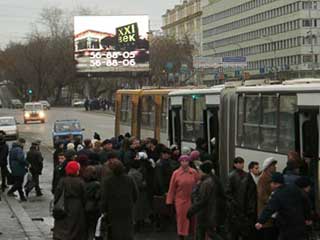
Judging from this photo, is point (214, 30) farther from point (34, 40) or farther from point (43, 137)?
point (43, 137)

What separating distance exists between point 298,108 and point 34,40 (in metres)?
124

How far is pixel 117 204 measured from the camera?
11344mm

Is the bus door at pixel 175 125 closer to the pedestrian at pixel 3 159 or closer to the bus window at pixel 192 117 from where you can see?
the bus window at pixel 192 117

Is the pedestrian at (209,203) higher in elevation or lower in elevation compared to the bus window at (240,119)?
lower

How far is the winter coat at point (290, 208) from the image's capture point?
402 inches

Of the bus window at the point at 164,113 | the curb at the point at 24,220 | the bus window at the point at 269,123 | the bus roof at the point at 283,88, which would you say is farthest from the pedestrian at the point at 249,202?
the bus window at the point at 164,113

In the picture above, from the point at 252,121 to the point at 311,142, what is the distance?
3206mm

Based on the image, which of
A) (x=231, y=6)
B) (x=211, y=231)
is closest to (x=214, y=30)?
(x=231, y=6)

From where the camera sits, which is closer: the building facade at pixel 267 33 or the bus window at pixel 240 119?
the bus window at pixel 240 119

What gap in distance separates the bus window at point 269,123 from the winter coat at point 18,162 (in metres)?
7.16

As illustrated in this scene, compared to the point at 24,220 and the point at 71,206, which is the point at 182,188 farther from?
the point at 24,220

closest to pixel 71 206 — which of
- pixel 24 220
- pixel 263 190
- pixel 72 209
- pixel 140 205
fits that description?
pixel 72 209

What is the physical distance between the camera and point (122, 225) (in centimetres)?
1138

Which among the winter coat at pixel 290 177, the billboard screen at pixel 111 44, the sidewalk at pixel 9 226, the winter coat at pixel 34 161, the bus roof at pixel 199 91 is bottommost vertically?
the sidewalk at pixel 9 226
